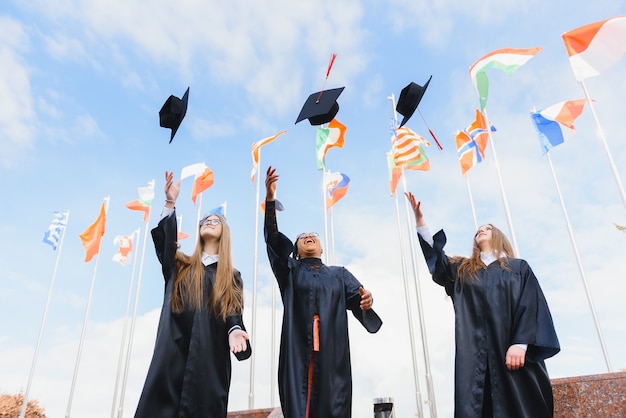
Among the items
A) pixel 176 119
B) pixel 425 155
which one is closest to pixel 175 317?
pixel 176 119

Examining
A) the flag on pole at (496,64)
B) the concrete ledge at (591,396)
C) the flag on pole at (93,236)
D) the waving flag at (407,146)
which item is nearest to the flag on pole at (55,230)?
the flag on pole at (93,236)

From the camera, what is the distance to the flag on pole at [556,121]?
1042 centimetres

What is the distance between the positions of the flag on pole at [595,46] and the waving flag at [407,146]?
143 inches

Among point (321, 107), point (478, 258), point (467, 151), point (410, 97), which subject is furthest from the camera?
point (467, 151)

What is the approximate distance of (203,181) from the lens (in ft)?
46.1

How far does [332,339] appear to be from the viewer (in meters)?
3.73

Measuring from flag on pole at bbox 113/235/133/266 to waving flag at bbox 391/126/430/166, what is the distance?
1048 cm

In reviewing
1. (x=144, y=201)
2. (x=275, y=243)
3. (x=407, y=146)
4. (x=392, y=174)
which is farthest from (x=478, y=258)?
(x=144, y=201)

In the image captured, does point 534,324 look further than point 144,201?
No

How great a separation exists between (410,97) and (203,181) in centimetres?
835

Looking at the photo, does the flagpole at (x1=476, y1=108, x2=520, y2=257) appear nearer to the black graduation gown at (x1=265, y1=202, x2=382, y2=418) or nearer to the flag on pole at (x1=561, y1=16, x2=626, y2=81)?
the flag on pole at (x1=561, y1=16, x2=626, y2=81)

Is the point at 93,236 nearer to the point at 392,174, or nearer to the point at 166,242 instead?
the point at 392,174

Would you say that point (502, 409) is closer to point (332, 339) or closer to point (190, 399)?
point (332, 339)

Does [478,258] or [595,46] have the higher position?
[595,46]
